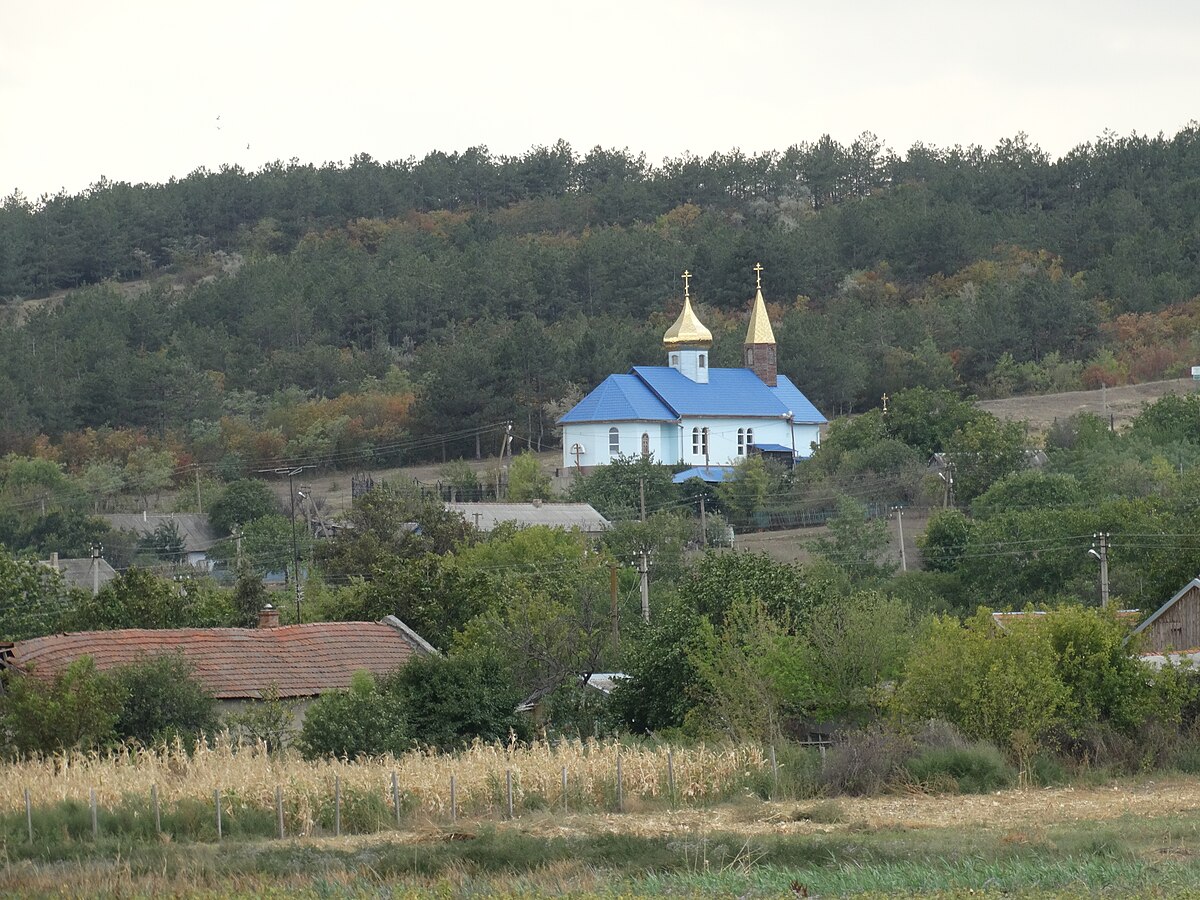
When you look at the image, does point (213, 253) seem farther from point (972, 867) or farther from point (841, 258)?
point (972, 867)

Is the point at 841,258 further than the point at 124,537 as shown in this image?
Yes

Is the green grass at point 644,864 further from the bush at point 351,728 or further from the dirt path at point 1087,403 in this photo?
the dirt path at point 1087,403

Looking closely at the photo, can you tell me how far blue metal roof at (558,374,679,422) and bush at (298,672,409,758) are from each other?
53.4m

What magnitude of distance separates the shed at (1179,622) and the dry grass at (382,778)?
15.8m

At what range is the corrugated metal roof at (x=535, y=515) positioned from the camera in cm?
6600

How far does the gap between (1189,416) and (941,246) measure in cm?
5187

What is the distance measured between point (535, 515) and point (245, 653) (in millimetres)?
34093

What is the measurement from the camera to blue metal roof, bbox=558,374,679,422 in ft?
268

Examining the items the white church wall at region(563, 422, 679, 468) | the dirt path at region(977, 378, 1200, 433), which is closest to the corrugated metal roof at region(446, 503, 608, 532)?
the white church wall at region(563, 422, 679, 468)

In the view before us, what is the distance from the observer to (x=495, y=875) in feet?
63.6

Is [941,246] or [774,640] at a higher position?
[941,246]

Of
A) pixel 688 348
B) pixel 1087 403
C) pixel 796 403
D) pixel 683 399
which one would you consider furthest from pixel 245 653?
pixel 1087 403

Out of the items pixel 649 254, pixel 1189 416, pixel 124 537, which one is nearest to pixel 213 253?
pixel 649 254

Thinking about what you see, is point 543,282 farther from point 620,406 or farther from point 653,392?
point 620,406
